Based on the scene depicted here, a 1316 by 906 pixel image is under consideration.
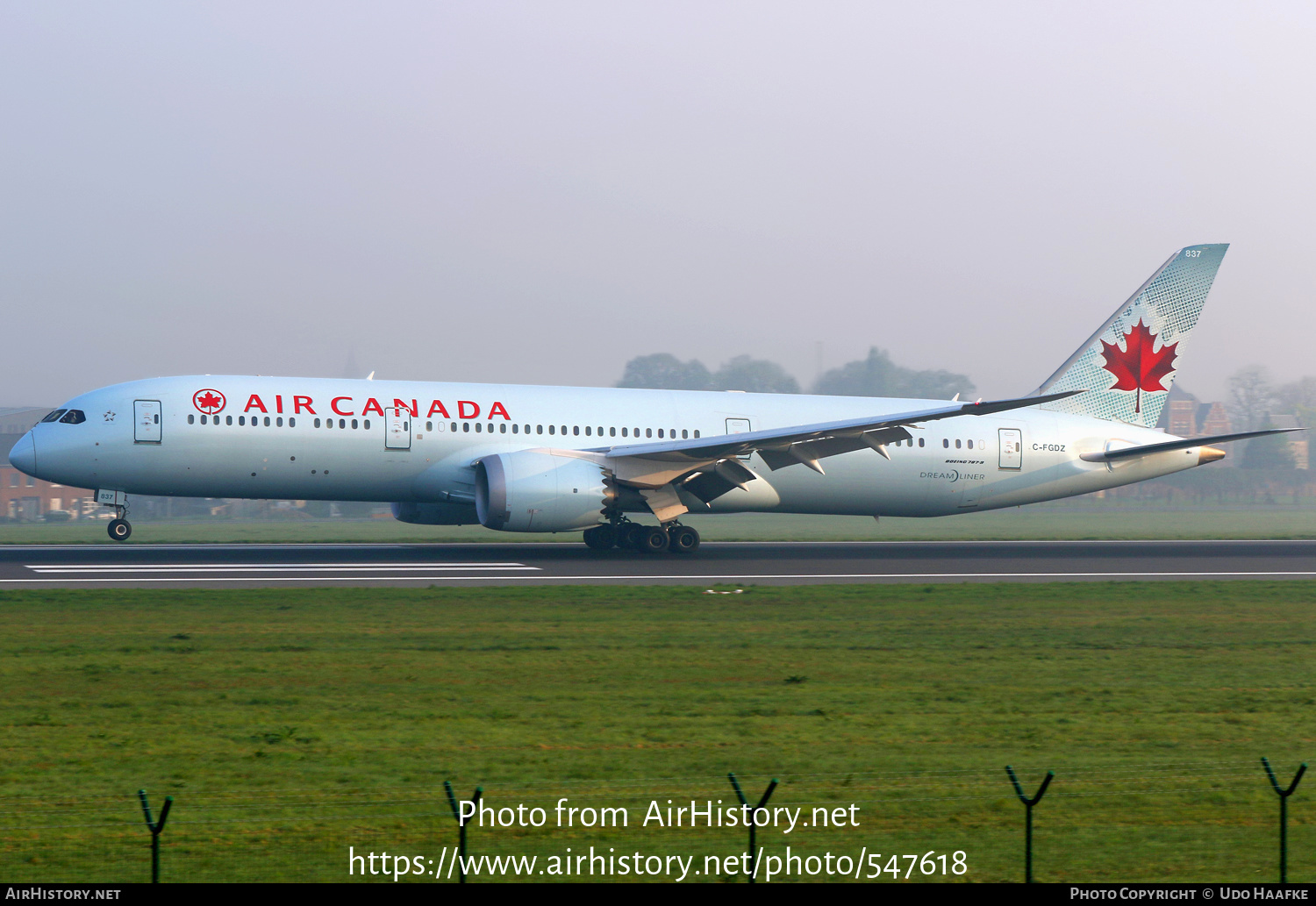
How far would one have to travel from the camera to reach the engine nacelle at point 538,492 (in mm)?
25969

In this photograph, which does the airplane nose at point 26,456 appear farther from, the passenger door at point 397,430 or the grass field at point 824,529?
the passenger door at point 397,430

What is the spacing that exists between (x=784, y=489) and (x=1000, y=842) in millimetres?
23468

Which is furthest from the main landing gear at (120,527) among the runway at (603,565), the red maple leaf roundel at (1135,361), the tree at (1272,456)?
the tree at (1272,456)

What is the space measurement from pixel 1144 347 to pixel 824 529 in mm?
15245

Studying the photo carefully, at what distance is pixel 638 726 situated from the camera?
10523mm

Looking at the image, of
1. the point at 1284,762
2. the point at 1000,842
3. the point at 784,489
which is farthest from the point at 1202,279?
the point at 1000,842

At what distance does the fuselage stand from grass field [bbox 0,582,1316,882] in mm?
7992

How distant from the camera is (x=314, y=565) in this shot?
2508cm

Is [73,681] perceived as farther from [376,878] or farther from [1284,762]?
[1284,762]

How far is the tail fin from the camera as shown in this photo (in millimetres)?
34438

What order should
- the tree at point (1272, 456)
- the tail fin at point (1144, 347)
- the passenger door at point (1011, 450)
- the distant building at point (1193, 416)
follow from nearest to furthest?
the passenger door at point (1011, 450) < the tail fin at point (1144, 347) < the tree at point (1272, 456) < the distant building at point (1193, 416)

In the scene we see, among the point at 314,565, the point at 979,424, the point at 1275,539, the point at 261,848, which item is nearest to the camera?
the point at 261,848

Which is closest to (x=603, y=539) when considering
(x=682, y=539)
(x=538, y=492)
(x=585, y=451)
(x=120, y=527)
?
(x=682, y=539)

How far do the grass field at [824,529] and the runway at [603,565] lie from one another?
4.95 metres
